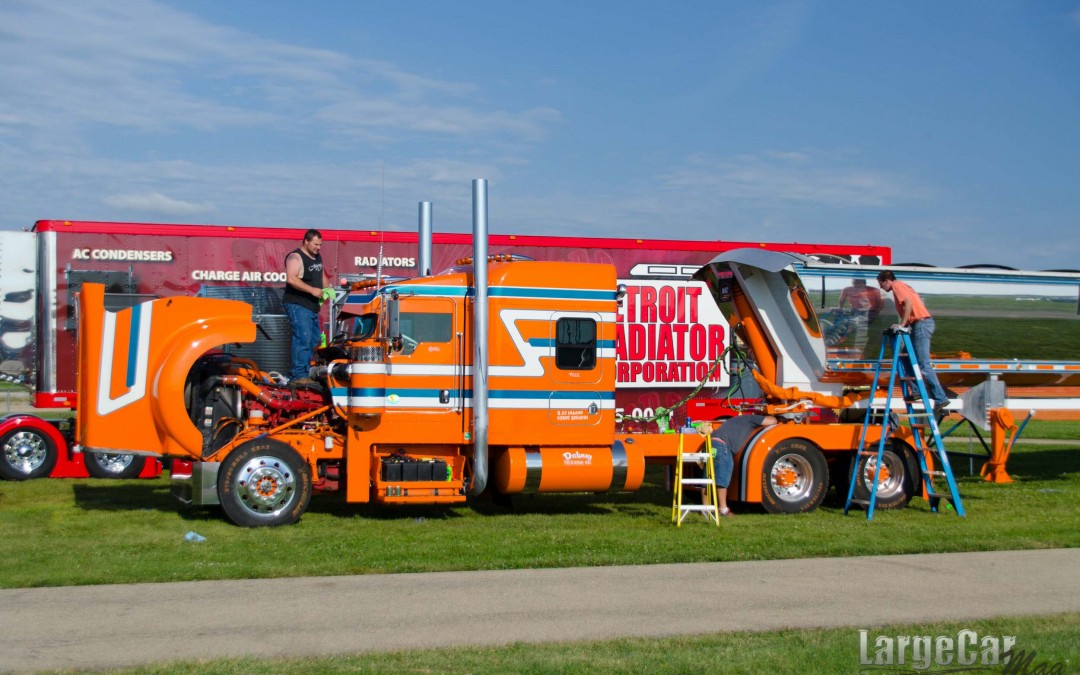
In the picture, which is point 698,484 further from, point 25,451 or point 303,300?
point 25,451

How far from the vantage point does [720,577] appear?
9.32m

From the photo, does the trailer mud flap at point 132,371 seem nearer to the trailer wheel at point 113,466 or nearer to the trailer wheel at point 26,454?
the trailer wheel at point 113,466

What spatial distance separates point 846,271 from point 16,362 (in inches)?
470

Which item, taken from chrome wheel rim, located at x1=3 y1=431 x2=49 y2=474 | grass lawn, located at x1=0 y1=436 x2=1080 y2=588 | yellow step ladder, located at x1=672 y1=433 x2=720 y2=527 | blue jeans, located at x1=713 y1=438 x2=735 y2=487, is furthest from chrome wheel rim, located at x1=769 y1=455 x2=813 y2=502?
chrome wheel rim, located at x1=3 y1=431 x2=49 y2=474

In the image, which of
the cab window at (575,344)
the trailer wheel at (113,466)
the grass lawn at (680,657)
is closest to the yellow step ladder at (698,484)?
the cab window at (575,344)

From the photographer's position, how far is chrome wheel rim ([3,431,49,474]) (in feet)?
51.3

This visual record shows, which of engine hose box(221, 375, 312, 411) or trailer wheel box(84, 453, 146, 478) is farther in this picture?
trailer wheel box(84, 453, 146, 478)

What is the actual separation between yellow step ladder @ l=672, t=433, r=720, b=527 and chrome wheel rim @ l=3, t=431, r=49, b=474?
9299 mm

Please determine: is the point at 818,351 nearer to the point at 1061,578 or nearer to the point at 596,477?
the point at 596,477

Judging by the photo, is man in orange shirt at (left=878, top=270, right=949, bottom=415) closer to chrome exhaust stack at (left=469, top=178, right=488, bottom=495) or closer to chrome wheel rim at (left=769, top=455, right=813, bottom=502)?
chrome wheel rim at (left=769, top=455, right=813, bottom=502)

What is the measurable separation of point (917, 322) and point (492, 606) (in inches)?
303

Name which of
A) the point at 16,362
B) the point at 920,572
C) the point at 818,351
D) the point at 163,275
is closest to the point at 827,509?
the point at 818,351

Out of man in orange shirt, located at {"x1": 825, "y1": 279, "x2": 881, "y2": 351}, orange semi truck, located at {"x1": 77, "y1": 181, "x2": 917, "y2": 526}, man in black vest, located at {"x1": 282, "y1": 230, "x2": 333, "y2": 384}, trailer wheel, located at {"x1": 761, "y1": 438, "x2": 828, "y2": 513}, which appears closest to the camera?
orange semi truck, located at {"x1": 77, "y1": 181, "x2": 917, "y2": 526}

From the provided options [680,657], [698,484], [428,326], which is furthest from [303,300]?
[680,657]
